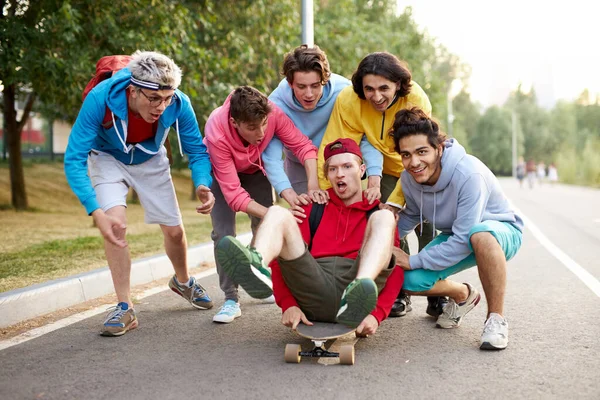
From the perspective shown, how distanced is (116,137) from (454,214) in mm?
2292

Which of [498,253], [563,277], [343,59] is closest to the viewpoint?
[498,253]

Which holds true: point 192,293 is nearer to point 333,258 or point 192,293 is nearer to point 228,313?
point 228,313

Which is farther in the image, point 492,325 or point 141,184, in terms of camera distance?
point 141,184

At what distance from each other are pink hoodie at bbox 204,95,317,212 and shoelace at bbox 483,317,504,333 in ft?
5.56

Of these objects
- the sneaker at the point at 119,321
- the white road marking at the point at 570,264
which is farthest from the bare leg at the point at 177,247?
the white road marking at the point at 570,264

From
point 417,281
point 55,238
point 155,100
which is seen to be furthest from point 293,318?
point 55,238

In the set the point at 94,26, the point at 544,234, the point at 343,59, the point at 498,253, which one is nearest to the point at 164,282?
the point at 498,253

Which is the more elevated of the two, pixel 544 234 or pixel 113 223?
pixel 113 223

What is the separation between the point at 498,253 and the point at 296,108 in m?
1.84

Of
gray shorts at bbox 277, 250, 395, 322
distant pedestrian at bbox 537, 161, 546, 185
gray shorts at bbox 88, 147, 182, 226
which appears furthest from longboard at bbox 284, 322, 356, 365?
distant pedestrian at bbox 537, 161, 546, 185

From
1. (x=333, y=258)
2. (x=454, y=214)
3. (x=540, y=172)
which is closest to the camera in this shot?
(x=333, y=258)

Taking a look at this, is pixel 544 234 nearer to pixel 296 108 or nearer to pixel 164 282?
pixel 164 282

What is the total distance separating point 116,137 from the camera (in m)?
5.00

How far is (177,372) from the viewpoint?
13.4 feet
